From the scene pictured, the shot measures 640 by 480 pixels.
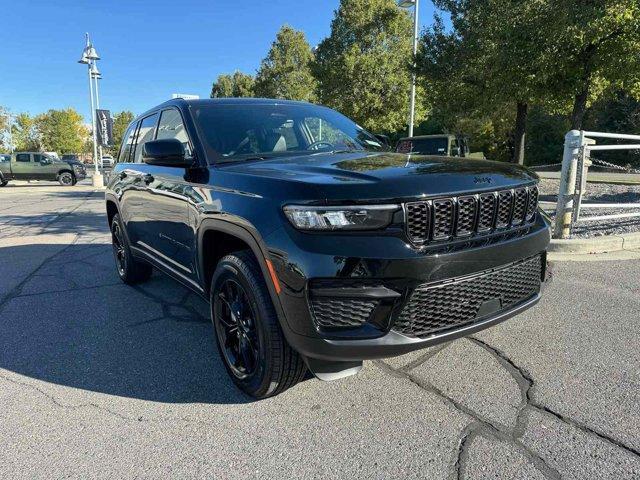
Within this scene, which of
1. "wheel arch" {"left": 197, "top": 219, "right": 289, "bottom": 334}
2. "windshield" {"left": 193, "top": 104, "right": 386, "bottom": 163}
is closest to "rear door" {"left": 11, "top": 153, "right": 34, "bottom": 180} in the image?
"windshield" {"left": 193, "top": 104, "right": 386, "bottom": 163}

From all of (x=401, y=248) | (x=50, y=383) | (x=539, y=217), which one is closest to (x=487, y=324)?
(x=401, y=248)

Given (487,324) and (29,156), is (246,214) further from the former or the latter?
(29,156)

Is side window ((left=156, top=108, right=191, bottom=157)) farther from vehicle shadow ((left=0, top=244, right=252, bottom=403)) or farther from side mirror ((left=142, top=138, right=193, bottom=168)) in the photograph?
vehicle shadow ((left=0, top=244, right=252, bottom=403))

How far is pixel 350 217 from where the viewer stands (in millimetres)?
2166

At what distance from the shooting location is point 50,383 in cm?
303

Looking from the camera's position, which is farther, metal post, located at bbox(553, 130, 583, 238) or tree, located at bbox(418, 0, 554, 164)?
tree, located at bbox(418, 0, 554, 164)

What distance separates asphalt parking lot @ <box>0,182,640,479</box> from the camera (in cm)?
219

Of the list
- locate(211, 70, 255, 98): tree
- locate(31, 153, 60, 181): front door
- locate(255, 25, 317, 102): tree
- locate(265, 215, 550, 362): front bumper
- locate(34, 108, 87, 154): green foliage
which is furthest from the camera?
locate(34, 108, 87, 154): green foliage

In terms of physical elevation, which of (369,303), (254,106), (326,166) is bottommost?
(369,303)

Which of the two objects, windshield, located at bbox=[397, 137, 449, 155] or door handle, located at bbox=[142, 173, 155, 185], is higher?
windshield, located at bbox=[397, 137, 449, 155]

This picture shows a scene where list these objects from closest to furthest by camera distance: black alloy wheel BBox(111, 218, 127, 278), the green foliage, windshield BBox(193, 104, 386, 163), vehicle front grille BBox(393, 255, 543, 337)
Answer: vehicle front grille BBox(393, 255, 543, 337)
windshield BBox(193, 104, 386, 163)
black alloy wheel BBox(111, 218, 127, 278)
the green foliage

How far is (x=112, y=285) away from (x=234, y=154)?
288 centimetres

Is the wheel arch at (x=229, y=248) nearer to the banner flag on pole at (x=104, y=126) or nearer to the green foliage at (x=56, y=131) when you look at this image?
the banner flag on pole at (x=104, y=126)

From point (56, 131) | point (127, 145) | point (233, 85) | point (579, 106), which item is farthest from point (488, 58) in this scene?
point (56, 131)
